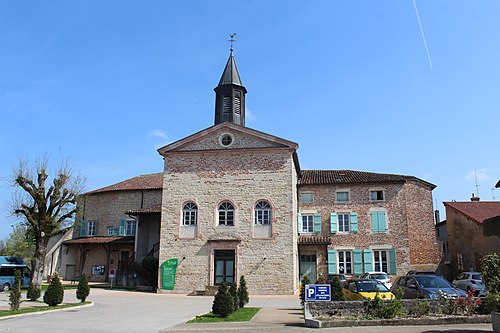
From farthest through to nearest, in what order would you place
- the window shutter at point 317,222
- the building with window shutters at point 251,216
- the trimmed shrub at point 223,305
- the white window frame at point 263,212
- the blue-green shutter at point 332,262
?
1. the window shutter at point 317,222
2. the blue-green shutter at point 332,262
3. the white window frame at point 263,212
4. the building with window shutters at point 251,216
5. the trimmed shrub at point 223,305

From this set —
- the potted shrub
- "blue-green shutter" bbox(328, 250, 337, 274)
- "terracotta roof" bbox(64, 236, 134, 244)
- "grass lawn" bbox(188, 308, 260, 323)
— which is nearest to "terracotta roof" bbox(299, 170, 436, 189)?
"blue-green shutter" bbox(328, 250, 337, 274)

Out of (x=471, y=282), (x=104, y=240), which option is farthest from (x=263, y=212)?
(x=104, y=240)

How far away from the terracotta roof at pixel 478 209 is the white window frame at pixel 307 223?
11.0m

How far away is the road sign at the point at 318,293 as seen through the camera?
1343cm

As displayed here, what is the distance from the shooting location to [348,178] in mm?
33562

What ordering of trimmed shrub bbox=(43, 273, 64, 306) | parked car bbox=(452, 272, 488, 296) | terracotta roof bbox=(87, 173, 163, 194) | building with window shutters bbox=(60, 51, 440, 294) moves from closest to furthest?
trimmed shrub bbox=(43, 273, 64, 306) < parked car bbox=(452, 272, 488, 296) < building with window shutters bbox=(60, 51, 440, 294) < terracotta roof bbox=(87, 173, 163, 194)

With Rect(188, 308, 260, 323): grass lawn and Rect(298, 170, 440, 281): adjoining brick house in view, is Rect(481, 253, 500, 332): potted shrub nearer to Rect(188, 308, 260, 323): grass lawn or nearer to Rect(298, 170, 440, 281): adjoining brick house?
Rect(188, 308, 260, 323): grass lawn

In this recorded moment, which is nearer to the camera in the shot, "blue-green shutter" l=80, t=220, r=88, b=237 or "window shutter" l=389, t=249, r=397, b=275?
"window shutter" l=389, t=249, r=397, b=275

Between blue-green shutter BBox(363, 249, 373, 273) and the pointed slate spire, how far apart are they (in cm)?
1263

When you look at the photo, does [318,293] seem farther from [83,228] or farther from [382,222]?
[83,228]

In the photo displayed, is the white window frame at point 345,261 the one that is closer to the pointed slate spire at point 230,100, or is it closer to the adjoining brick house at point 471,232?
the adjoining brick house at point 471,232

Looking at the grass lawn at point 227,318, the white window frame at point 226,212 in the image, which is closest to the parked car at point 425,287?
the grass lawn at point 227,318

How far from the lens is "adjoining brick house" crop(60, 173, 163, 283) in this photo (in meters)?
33.1

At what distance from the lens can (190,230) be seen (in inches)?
1058
